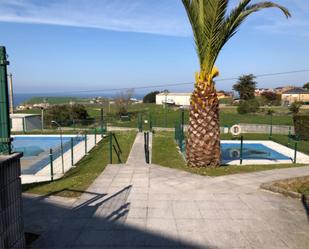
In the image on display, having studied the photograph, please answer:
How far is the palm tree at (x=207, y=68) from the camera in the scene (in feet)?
31.3

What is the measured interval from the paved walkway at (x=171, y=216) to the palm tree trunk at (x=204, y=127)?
180 centimetres

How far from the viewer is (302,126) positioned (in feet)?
71.9

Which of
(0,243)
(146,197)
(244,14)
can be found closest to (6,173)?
(0,243)

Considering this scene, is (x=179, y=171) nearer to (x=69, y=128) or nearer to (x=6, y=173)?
(x=6, y=173)

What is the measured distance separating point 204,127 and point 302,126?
47.8 feet

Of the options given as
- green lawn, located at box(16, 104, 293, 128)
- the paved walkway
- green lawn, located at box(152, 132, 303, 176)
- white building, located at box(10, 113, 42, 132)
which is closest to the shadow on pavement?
the paved walkway

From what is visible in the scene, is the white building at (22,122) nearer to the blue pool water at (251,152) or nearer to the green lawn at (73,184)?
the green lawn at (73,184)

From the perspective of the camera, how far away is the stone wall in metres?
3.75

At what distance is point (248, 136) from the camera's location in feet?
75.6

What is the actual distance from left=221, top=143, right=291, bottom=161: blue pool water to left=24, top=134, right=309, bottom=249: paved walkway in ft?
26.2

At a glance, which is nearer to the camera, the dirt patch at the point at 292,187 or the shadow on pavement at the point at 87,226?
the shadow on pavement at the point at 87,226

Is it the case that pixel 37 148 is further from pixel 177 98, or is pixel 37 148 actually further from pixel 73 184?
pixel 177 98

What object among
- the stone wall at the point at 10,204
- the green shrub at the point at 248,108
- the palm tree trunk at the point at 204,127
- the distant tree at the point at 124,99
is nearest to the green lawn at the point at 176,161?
the palm tree trunk at the point at 204,127

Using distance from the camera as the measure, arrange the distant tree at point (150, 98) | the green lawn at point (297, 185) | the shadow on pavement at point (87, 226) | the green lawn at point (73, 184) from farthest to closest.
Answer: the distant tree at point (150, 98) → the green lawn at point (297, 185) → the green lawn at point (73, 184) → the shadow on pavement at point (87, 226)
